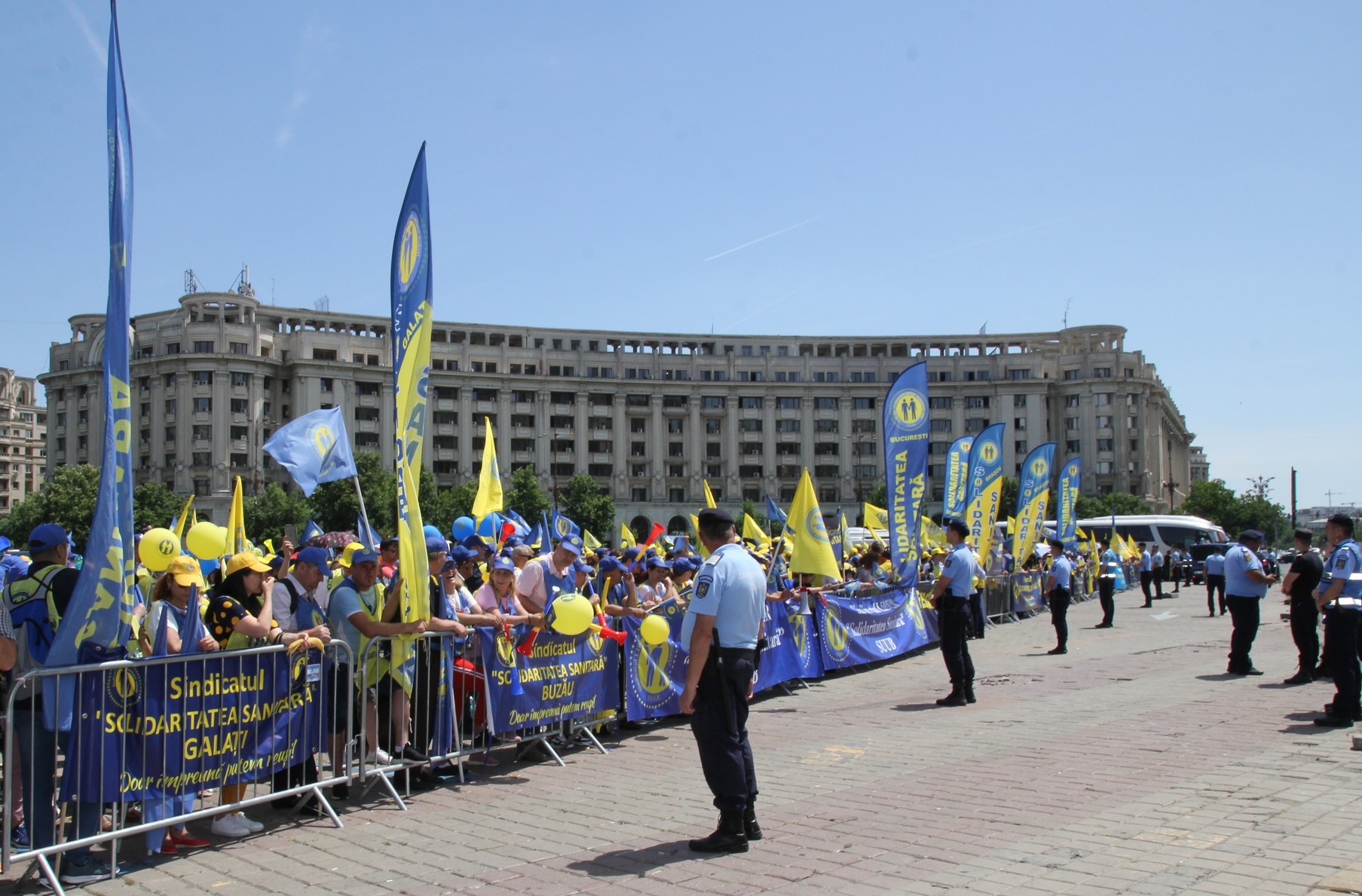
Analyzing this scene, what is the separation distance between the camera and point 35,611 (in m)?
6.01

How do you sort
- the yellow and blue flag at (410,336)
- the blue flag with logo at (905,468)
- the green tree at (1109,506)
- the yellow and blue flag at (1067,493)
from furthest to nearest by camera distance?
the green tree at (1109,506) < the yellow and blue flag at (1067,493) < the blue flag with logo at (905,468) < the yellow and blue flag at (410,336)

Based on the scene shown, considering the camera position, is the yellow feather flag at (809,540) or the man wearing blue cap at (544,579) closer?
the man wearing blue cap at (544,579)

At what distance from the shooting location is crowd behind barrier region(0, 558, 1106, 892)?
220 inches

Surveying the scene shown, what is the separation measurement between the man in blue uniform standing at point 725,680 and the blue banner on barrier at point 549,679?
90.0 inches

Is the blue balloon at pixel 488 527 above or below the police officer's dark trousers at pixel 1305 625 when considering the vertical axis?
above

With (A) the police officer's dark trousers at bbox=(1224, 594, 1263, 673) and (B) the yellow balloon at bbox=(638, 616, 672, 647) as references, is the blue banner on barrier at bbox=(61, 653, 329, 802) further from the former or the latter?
(A) the police officer's dark trousers at bbox=(1224, 594, 1263, 673)

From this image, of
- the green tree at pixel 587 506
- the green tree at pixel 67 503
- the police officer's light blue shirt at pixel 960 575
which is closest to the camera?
the police officer's light blue shirt at pixel 960 575

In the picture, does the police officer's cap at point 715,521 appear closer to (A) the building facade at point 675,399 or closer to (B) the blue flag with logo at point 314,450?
(B) the blue flag with logo at point 314,450

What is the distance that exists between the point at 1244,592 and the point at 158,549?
1132 cm

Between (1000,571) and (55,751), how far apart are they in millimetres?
21710

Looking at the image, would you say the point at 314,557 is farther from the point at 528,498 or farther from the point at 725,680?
the point at 528,498

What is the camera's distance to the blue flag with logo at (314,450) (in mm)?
10312

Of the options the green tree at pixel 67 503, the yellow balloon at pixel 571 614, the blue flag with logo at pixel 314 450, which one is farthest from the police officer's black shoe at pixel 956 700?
the green tree at pixel 67 503

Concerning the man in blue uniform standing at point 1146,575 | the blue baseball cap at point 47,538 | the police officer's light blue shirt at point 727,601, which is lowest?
the man in blue uniform standing at point 1146,575
